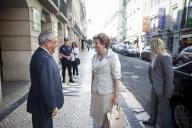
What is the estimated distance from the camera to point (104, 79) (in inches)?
146

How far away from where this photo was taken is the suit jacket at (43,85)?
318 centimetres

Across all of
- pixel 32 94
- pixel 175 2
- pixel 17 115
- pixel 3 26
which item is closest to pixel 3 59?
pixel 3 26

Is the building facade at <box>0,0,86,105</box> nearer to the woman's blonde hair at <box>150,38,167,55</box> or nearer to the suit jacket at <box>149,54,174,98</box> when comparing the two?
the woman's blonde hair at <box>150,38,167,55</box>

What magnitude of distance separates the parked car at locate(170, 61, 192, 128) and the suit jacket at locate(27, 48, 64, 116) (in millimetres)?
2357

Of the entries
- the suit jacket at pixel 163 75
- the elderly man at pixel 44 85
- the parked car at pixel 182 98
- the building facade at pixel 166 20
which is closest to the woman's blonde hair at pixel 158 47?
the suit jacket at pixel 163 75

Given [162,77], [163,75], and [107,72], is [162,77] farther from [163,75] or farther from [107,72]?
[107,72]

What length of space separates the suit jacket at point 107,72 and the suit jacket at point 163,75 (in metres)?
0.98

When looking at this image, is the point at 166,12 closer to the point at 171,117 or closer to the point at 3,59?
the point at 3,59

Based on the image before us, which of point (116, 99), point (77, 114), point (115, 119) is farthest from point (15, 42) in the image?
point (115, 119)

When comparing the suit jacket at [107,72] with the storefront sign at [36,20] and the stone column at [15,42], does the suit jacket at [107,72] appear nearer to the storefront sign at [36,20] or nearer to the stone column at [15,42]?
the stone column at [15,42]

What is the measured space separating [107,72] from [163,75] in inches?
46.7

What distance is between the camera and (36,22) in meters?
10.7

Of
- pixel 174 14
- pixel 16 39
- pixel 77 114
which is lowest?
pixel 77 114

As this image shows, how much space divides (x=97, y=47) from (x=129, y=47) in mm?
31336
